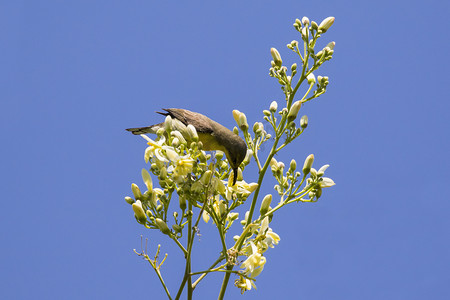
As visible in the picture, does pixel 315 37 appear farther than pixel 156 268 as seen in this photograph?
Yes

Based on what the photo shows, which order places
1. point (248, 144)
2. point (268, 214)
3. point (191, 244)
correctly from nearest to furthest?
point (191, 244)
point (268, 214)
point (248, 144)

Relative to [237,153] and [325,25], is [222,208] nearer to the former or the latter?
[237,153]

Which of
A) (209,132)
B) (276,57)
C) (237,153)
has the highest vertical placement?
(276,57)

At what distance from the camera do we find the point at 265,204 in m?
3.70

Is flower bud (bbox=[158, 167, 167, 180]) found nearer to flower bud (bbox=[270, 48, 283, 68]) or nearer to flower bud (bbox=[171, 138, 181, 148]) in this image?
flower bud (bbox=[171, 138, 181, 148])

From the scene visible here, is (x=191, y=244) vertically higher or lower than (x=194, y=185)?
lower

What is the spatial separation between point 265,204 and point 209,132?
1193 millimetres

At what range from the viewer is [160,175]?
138 inches

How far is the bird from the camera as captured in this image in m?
4.26

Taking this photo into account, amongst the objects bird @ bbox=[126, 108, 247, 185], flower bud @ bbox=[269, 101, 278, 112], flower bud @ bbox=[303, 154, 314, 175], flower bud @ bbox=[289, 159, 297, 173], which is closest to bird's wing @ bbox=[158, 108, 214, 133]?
bird @ bbox=[126, 108, 247, 185]

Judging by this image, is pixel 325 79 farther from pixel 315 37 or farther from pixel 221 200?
pixel 221 200

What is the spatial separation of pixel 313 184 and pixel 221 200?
642 mm

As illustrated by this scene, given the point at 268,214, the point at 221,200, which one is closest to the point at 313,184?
the point at 268,214

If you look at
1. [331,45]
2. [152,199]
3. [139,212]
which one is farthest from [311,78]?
[139,212]
